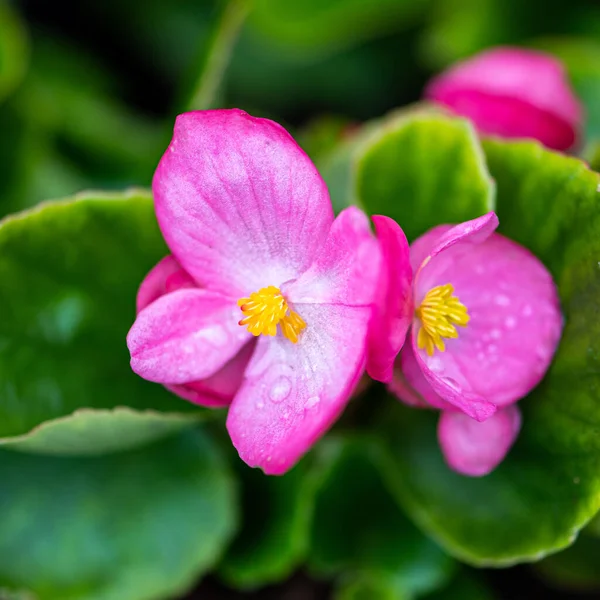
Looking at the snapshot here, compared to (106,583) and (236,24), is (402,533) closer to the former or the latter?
(106,583)

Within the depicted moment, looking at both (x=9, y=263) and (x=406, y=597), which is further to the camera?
(x=406, y=597)

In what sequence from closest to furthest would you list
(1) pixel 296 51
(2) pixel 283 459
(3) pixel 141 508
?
1. (2) pixel 283 459
2. (3) pixel 141 508
3. (1) pixel 296 51

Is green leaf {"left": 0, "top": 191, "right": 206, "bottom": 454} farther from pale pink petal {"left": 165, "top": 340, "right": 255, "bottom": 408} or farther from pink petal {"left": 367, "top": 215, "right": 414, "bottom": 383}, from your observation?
pink petal {"left": 367, "top": 215, "right": 414, "bottom": 383}

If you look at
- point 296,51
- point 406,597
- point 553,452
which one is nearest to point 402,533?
point 406,597

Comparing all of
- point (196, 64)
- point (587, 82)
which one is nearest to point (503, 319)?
point (196, 64)

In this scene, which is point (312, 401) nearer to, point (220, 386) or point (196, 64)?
point (220, 386)

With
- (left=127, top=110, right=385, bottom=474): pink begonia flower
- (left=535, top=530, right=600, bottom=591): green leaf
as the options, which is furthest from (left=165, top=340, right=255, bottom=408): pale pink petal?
(left=535, top=530, right=600, bottom=591): green leaf

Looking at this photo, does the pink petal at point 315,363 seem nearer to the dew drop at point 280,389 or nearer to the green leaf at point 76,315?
the dew drop at point 280,389

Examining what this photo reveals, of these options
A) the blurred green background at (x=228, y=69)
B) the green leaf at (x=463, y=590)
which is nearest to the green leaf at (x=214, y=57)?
the blurred green background at (x=228, y=69)
